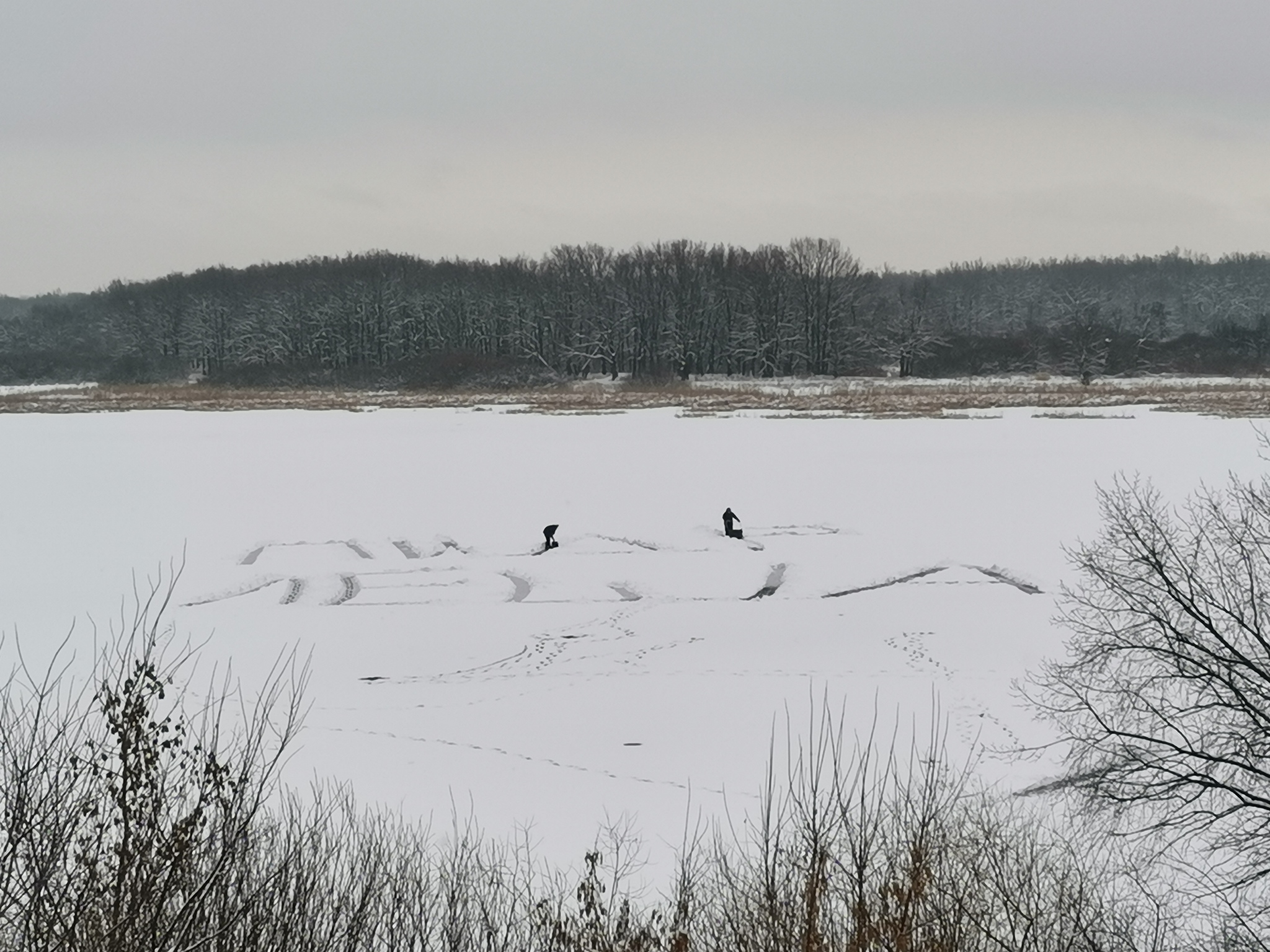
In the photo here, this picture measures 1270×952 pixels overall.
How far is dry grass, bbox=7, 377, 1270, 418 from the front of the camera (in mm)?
44250

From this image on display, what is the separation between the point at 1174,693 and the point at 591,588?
839 centimetres

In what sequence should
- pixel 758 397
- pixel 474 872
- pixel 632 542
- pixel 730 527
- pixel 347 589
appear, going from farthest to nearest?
pixel 758 397 < pixel 730 527 < pixel 632 542 < pixel 347 589 < pixel 474 872

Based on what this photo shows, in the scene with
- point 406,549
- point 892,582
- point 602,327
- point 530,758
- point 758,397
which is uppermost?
point 602,327

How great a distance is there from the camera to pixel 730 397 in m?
53.8

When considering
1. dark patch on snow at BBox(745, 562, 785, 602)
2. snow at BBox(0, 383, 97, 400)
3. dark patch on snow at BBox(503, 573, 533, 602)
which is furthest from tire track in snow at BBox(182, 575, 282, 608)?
snow at BBox(0, 383, 97, 400)

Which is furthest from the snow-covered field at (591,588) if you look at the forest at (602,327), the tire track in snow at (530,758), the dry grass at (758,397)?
the forest at (602,327)

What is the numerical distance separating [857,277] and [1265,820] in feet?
244

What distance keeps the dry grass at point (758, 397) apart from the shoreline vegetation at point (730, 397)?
9 centimetres

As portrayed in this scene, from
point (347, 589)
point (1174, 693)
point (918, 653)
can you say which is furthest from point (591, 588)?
point (1174, 693)

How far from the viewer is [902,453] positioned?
96.0 ft

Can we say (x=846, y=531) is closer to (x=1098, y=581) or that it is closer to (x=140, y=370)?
(x=1098, y=581)

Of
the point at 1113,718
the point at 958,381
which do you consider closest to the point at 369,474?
the point at 1113,718

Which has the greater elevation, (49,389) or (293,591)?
(49,389)

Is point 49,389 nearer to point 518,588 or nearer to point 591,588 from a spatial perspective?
point 518,588
